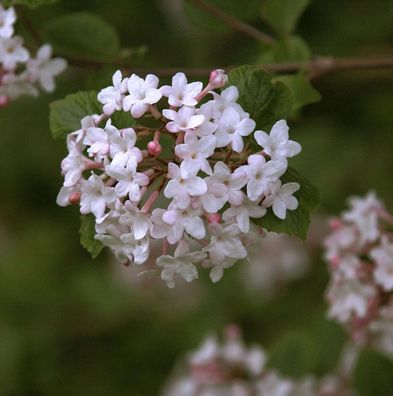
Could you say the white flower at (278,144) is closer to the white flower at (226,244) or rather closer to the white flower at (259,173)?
the white flower at (259,173)

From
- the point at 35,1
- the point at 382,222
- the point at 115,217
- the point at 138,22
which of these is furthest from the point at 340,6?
the point at 115,217

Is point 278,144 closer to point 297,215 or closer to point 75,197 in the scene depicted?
point 297,215

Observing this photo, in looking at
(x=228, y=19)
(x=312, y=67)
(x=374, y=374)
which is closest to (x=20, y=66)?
(x=228, y=19)

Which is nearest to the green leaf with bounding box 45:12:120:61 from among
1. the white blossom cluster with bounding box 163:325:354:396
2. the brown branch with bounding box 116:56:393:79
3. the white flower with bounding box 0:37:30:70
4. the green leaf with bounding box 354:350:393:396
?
the brown branch with bounding box 116:56:393:79

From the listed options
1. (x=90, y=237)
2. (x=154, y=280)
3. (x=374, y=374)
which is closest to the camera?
(x=90, y=237)

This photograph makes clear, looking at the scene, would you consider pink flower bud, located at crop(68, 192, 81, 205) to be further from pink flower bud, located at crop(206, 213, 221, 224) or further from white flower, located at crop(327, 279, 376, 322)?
white flower, located at crop(327, 279, 376, 322)

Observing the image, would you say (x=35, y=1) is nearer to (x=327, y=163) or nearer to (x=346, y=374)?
(x=346, y=374)

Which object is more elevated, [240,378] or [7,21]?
[7,21]
